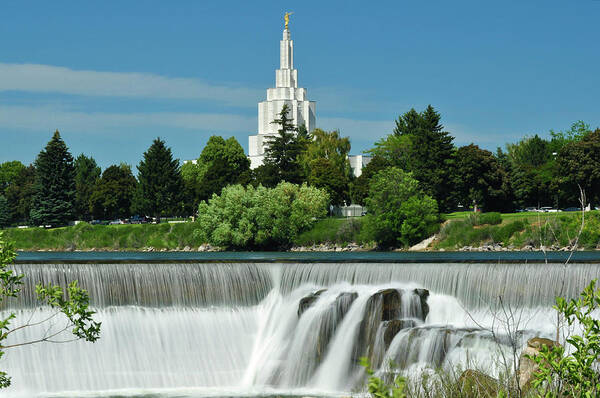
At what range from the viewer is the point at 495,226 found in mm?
58531

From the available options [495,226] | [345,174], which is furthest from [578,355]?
[345,174]

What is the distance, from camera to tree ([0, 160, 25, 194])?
123188 mm

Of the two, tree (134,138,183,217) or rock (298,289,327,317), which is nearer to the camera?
rock (298,289,327,317)

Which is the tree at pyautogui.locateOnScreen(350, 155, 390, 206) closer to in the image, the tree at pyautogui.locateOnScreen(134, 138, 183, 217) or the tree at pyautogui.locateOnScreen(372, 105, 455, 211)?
the tree at pyautogui.locateOnScreen(372, 105, 455, 211)

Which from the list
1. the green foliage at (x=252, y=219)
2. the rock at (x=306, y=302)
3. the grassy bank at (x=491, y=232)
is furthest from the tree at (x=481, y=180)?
the rock at (x=306, y=302)

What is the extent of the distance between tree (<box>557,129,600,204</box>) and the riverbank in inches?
377

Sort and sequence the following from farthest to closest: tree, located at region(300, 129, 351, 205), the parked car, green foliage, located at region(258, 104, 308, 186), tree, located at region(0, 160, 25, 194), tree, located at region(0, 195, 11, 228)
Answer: tree, located at region(0, 160, 25, 194) < the parked car < tree, located at region(0, 195, 11, 228) < tree, located at region(300, 129, 351, 205) < green foliage, located at region(258, 104, 308, 186)

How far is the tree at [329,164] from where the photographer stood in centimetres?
9075

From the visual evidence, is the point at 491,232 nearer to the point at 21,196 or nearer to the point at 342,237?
the point at 342,237

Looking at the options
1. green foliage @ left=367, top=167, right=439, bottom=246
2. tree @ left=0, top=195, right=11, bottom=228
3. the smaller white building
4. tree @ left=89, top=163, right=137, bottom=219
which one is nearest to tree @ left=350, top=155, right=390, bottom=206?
green foliage @ left=367, top=167, right=439, bottom=246

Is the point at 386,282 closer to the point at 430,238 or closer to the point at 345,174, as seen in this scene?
the point at 430,238

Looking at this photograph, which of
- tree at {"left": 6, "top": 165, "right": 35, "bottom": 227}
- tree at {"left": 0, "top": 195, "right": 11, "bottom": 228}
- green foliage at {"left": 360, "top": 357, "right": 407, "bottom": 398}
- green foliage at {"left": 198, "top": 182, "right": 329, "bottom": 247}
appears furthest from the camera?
tree at {"left": 6, "top": 165, "right": 35, "bottom": 227}

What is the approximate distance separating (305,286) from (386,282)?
2391 mm

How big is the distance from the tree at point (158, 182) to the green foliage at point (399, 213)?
109ft
